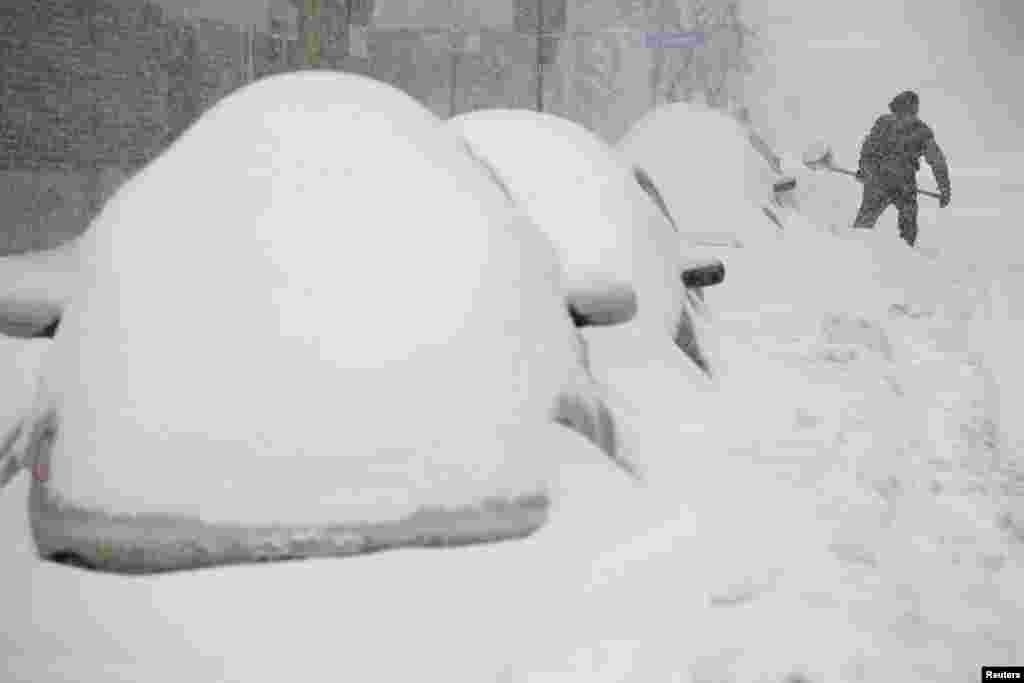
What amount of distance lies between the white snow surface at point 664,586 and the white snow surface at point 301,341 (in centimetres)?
12

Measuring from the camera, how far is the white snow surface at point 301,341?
238 cm

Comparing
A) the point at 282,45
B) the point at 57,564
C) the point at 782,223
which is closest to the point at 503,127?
the point at 57,564

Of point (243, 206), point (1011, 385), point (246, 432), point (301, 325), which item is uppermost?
point (243, 206)

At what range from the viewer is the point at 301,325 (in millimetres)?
2477

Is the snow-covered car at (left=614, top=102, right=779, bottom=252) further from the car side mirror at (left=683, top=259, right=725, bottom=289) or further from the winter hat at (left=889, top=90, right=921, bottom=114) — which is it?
the car side mirror at (left=683, top=259, right=725, bottom=289)

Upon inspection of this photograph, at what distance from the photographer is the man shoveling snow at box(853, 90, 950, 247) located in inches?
497

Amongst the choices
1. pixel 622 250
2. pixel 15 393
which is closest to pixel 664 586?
pixel 622 250

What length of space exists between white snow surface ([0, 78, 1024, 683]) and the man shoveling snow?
845 centimetres

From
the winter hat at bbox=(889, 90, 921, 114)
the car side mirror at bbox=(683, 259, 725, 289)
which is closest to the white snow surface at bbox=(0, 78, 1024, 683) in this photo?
the car side mirror at bbox=(683, 259, 725, 289)

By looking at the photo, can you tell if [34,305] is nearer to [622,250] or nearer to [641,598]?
[641,598]

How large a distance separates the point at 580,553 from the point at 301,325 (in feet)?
2.97

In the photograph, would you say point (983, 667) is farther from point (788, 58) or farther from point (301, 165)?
point (788, 58)

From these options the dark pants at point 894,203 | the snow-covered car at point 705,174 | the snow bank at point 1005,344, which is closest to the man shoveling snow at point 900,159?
the dark pants at point 894,203

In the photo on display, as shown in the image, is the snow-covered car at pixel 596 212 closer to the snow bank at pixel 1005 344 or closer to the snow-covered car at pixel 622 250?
the snow-covered car at pixel 622 250
